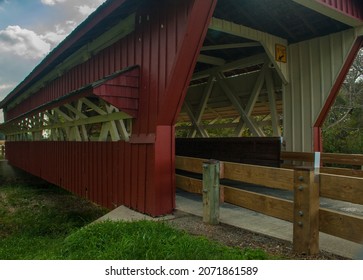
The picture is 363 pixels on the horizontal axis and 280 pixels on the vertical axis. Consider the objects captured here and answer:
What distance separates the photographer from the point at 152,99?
15.6ft

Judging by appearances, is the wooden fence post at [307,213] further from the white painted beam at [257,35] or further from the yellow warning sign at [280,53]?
the yellow warning sign at [280,53]

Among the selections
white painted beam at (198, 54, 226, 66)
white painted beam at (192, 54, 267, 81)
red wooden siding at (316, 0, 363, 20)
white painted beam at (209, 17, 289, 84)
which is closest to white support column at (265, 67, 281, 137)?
white painted beam at (192, 54, 267, 81)

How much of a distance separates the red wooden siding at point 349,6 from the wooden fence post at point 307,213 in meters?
3.23

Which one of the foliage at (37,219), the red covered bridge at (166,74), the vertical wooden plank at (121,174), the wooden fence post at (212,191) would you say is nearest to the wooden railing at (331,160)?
the red covered bridge at (166,74)

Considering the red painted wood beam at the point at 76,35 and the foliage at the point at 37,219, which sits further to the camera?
the red painted wood beam at the point at 76,35

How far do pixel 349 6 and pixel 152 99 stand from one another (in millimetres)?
3651

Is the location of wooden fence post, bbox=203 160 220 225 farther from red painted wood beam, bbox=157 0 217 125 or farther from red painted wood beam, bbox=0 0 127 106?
red painted wood beam, bbox=0 0 127 106

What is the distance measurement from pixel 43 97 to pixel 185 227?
28.6 feet

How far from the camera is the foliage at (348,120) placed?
1342 centimetres

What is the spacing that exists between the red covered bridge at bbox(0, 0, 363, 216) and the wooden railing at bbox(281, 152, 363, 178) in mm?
475

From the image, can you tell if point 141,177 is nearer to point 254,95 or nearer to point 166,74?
point 166,74

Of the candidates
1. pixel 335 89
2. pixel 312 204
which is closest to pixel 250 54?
pixel 335 89

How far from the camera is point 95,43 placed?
6.64 m
